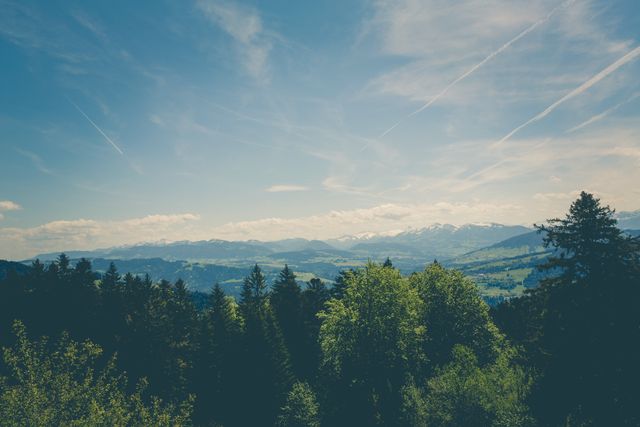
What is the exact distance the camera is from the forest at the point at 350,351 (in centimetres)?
2431

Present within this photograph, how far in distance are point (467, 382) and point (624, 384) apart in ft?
39.1

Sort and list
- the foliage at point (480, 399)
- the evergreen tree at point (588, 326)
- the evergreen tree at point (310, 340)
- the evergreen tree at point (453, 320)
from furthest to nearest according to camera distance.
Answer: the evergreen tree at point (310, 340)
the evergreen tree at point (453, 320)
the foliage at point (480, 399)
the evergreen tree at point (588, 326)

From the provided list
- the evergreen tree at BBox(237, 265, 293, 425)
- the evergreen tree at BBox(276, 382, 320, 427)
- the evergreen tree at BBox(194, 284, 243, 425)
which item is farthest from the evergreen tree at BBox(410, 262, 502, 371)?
the evergreen tree at BBox(194, 284, 243, 425)

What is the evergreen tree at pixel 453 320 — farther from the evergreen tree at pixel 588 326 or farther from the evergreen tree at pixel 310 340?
the evergreen tree at pixel 588 326

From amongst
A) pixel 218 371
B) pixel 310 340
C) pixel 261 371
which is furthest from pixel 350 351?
pixel 218 371

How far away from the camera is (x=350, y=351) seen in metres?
44.8

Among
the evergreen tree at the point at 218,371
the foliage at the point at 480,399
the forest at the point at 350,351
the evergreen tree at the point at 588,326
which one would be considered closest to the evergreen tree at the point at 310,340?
the forest at the point at 350,351

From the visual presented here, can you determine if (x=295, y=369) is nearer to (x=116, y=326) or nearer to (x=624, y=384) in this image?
(x=116, y=326)

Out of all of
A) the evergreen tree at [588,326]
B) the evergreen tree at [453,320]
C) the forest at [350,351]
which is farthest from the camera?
the evergreen tree at [453,320]

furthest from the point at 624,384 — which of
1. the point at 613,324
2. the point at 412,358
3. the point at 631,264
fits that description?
the point at 412,358

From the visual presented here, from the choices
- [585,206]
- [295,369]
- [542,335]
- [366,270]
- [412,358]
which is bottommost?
[295,369]

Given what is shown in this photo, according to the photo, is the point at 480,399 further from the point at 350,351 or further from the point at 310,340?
the point at 310,340

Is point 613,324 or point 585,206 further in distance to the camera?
point 585,206

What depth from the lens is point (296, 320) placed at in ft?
200
